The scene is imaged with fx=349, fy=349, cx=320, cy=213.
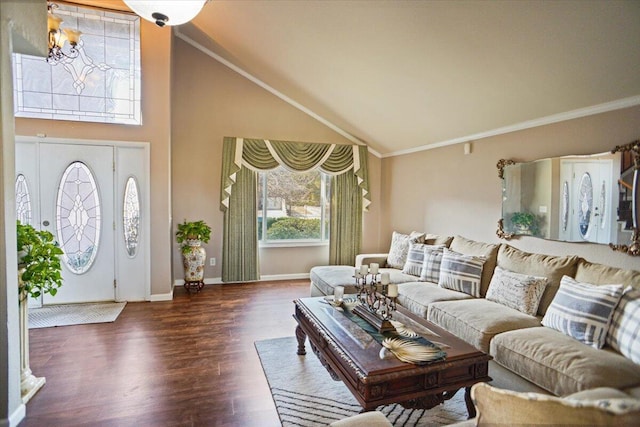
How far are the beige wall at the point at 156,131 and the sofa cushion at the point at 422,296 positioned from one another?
3.07 metres

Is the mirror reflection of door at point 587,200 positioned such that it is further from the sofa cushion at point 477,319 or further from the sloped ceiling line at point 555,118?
the sofa cushion at point 477,319

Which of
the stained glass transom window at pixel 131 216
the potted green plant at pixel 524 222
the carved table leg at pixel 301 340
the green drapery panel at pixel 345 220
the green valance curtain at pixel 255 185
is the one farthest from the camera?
the green drapery panel at pixel 345 220

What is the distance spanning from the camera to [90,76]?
13.9 feet

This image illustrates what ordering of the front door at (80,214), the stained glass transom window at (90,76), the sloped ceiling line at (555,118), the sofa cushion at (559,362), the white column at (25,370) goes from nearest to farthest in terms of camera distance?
the sofa cushion at (559,362) → the white column at (25,370) → the sloped ceiling line at (555,118) → the stained glass transom window at (90,76) → the front door at (80,214)

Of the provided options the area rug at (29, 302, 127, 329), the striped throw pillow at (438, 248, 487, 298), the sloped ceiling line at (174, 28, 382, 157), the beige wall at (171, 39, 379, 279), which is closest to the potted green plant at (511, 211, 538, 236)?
the striped throw pillow at (438, 248, 487, 298)

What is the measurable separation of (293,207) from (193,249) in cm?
178

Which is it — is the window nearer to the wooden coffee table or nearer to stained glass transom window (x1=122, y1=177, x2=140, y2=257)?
stained glass transom window (x1=122, y1=177, x2=140, y2=257)

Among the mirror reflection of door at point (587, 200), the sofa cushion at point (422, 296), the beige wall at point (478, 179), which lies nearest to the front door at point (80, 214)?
the sofa cushion at point (422, 296)

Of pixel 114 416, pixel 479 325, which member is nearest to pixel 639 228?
pixel 479 325

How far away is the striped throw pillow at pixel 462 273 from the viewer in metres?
3.37

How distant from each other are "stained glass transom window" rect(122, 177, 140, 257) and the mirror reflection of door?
471 cm

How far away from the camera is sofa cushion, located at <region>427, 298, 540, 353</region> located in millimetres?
2510

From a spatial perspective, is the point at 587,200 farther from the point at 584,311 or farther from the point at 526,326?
the point at 526,326

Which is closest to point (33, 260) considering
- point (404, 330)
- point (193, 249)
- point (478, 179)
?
point (193, 249)
